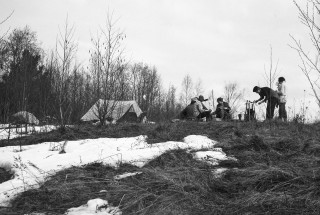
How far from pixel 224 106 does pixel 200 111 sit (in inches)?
55.1

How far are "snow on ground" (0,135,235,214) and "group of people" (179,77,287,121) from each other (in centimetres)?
475

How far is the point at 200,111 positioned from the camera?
1132 centimetres

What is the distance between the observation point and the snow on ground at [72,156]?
3317 millimetres

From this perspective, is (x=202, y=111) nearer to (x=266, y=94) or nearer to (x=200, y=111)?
(x=200, y=111)

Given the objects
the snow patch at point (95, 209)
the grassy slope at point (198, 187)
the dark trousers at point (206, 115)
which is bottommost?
the snow patch at point (95, 209)

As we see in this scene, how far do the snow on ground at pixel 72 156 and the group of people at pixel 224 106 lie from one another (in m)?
4.75

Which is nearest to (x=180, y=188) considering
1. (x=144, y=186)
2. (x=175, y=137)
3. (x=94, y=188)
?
(x=144, y=186)

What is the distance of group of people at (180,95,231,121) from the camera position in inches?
444

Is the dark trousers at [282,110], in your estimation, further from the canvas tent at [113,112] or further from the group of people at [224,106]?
the canvas tent at [113,112]

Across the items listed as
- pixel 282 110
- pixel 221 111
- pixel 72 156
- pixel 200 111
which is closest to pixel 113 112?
pixel 200 111

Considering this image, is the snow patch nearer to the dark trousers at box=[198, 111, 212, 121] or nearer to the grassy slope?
the grassy slope

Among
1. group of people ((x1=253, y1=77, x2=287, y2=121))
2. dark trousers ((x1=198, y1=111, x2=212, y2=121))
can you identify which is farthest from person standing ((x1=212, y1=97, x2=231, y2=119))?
group of people ((x1=253, y1=77, x2=287, y2=121))

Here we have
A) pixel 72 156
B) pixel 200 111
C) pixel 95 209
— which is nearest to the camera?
pixel 95 209

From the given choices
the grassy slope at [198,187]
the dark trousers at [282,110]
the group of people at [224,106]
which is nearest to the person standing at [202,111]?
the group of people at [224,106]
